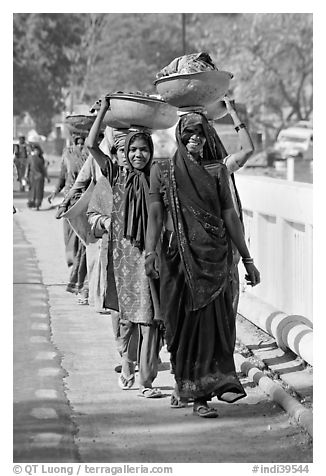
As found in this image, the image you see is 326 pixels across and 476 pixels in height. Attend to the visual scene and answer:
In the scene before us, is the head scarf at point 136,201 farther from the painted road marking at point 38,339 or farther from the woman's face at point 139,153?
the painted road marking at point 38,339

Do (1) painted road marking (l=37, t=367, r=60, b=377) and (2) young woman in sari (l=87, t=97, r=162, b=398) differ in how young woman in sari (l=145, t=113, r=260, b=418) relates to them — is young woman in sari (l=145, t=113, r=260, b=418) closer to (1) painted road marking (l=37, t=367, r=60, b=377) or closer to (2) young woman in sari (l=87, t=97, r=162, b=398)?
(2) young woman in sari (l=87, t=97, r=162, b=398)

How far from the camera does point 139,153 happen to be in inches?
302

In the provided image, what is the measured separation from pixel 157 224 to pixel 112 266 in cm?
87

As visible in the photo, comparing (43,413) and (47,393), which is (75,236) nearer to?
(47,393)

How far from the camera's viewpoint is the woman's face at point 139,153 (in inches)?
302

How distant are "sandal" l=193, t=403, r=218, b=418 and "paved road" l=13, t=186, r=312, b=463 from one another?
0.06 metres

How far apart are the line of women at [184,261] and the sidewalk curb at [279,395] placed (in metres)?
0.28

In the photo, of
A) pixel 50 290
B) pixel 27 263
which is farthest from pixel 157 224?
pixel 27 263

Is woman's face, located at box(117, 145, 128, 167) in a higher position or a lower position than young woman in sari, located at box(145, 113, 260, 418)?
higher

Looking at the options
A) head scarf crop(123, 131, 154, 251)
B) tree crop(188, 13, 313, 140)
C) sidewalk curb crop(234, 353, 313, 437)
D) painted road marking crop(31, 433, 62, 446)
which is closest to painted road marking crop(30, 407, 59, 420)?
painted road marking crop(31, 433, 62, 446)

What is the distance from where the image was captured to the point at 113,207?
7.96 metres

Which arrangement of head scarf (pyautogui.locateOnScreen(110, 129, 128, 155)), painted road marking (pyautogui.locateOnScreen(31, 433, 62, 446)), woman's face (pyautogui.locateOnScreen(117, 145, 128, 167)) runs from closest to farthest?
painted road marking (pyautogui.locateOnScreen(31, 433, 62, 446))
woman's face (pyautogui.locateOnScreen(117, 145, 128, 167))
head scarf (pyautogui.locateOnScreen(110, 129, 128, 155))

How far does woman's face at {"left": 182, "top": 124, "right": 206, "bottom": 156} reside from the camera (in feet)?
23.0
